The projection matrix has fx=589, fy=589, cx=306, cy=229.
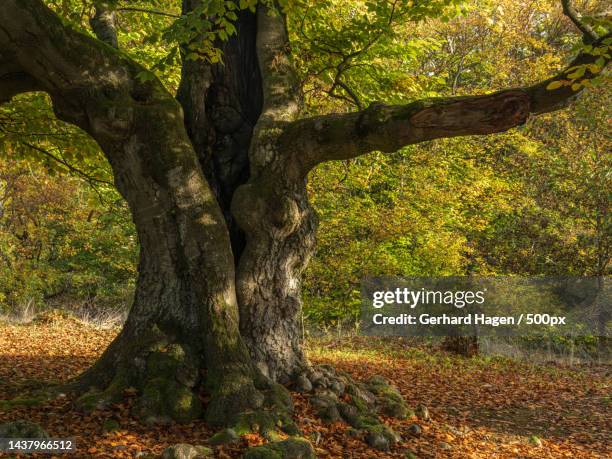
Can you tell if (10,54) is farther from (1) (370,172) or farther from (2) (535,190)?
(2) (535,190)

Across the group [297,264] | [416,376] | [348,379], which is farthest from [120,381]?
[416,376]

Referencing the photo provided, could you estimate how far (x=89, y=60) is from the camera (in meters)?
6.38

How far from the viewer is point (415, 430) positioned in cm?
693

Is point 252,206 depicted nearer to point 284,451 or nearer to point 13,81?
point 284,451

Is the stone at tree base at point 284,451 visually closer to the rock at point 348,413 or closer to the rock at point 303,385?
the rock at point 348,413

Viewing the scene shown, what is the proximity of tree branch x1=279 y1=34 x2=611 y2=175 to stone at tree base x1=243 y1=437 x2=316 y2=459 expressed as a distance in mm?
3086

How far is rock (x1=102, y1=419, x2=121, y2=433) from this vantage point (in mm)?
5629

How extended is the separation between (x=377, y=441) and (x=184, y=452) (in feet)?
7.22

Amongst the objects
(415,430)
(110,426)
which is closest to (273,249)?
(110,426)

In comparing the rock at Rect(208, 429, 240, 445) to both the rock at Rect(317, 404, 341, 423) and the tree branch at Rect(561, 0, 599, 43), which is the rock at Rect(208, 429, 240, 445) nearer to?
the rock at Rect(317, 404, 341, 423)

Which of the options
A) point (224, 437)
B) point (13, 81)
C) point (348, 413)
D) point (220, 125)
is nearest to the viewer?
point (224, 437)
